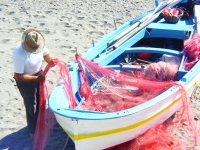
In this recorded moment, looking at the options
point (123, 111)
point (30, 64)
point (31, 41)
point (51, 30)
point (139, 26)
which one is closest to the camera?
point (123, 111)

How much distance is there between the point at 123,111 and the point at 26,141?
180 cm

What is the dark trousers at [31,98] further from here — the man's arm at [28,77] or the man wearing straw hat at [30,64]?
the man's arm at [28,77]

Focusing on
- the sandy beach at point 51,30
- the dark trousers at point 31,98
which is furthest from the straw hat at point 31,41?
the sandy beach at point 51,30

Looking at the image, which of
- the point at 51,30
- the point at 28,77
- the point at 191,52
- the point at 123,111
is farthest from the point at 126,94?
the point at 51,30

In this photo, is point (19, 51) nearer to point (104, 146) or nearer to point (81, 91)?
point (81, 91)

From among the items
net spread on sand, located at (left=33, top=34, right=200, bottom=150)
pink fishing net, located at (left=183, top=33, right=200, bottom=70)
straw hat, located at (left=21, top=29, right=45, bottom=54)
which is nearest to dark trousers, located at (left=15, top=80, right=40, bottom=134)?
net spread on sand, located at (left=33, top=34, right=200, bottom=150)

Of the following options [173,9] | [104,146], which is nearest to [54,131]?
[104,146]

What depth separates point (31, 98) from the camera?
5.54 meters

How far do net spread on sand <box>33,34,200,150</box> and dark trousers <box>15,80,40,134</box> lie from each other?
10 centimetres

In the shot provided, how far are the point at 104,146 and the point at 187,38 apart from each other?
298cm

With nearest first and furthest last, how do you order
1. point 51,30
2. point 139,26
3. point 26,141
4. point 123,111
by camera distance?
point 123,111, point 26,141, point 139,26, point 51,30

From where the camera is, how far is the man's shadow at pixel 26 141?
18.8 ft

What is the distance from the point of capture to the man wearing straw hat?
5109mm

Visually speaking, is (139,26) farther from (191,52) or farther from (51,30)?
(51,30)
